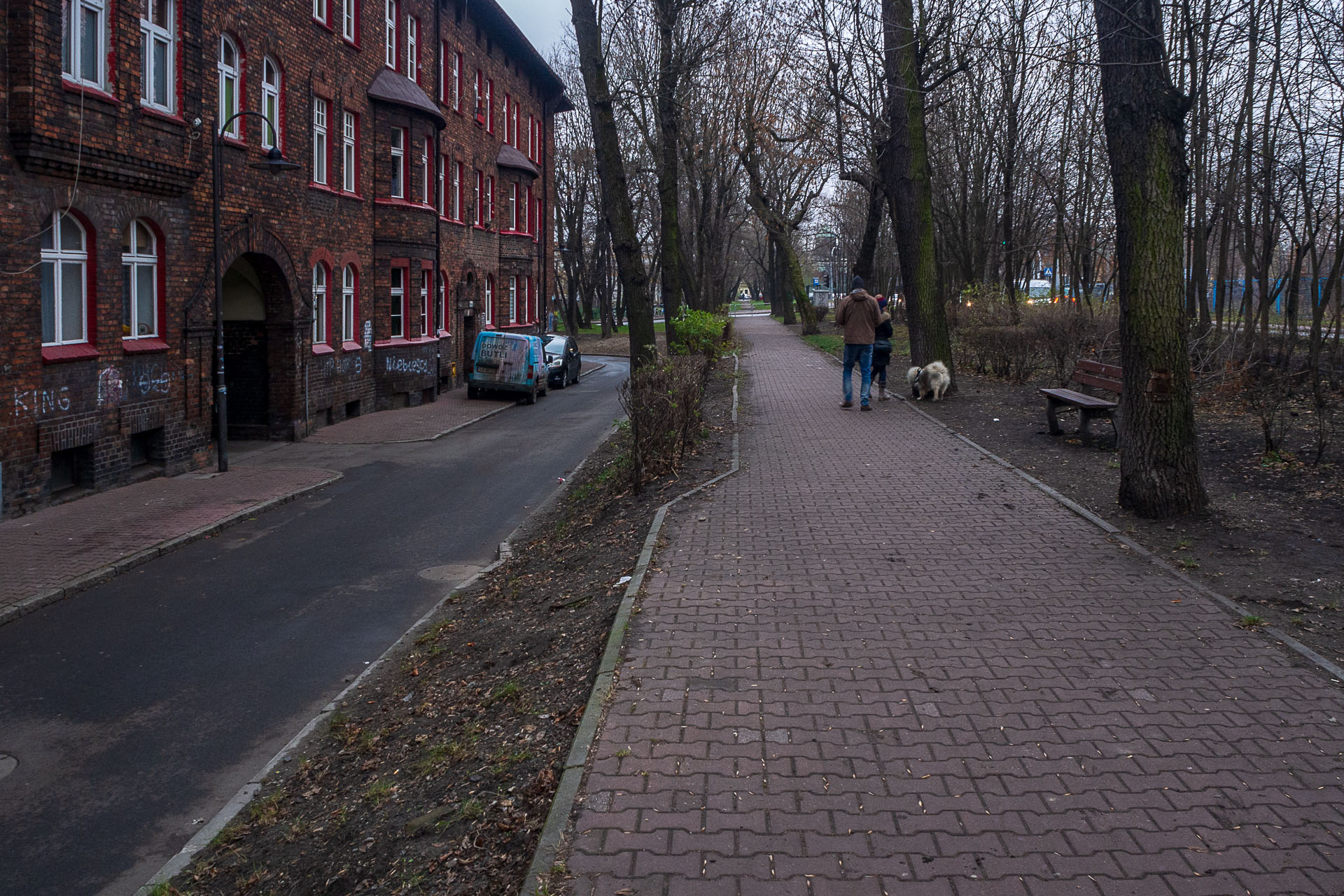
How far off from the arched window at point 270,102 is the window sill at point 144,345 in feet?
17.4

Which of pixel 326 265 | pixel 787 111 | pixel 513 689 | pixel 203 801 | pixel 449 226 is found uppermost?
pixel 787 111

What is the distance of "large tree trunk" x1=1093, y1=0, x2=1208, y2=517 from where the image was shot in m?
9.02

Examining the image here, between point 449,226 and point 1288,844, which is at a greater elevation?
point 449,226

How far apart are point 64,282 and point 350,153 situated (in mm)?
11463

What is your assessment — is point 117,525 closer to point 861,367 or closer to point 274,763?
point 274,763

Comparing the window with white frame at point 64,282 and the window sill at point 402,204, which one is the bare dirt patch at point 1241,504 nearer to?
the window with white frame at point 64,282

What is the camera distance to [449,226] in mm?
31516

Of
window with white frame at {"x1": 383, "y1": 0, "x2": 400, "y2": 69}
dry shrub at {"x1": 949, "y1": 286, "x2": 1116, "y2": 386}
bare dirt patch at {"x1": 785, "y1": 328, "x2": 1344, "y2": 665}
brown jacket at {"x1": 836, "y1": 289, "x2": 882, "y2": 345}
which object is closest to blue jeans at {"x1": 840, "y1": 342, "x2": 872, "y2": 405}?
brown jacket at {"x1": 836, "y1": 289, "x2": 882, "y2": 345}

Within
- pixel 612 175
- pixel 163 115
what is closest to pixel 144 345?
pixel 163 115

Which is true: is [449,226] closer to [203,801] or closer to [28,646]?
[28,646]

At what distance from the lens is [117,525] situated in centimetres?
1274

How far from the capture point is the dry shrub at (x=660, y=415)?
38.5 ft

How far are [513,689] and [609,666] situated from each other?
751mm

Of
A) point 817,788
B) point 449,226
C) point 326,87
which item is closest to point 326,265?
point 326,87
